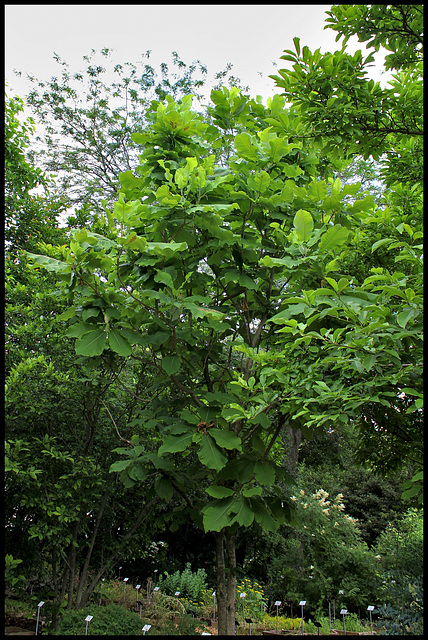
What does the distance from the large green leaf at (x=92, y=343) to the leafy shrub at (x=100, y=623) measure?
7.41 feet

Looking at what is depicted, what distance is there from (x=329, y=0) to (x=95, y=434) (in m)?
3.60

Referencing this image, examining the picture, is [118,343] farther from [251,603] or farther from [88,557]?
[251,603]

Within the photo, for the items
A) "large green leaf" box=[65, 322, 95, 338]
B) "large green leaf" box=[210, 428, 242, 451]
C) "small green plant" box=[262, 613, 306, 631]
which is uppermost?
"large green leaf" box=[65, 322, 95, 338]

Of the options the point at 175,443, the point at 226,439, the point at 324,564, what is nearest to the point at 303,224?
the point at 226,439

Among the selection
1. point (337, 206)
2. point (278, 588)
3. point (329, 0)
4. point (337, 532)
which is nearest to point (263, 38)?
point (337, 206)

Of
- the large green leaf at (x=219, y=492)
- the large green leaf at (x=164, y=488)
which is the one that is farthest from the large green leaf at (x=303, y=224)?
the large green leaf at (x=164, y=488)

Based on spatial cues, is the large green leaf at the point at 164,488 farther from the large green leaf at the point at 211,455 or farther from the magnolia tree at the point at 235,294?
the large green leaf at the point at 211,455

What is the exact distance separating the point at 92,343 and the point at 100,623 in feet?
7.63

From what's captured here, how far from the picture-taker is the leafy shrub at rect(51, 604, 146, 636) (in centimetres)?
322

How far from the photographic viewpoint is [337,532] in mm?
6445

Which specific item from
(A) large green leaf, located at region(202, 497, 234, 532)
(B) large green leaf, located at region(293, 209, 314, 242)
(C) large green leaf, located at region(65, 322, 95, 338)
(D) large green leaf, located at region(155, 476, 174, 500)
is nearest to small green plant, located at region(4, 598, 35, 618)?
(D) large green leaf, located at region(155, 476, 174, 500)

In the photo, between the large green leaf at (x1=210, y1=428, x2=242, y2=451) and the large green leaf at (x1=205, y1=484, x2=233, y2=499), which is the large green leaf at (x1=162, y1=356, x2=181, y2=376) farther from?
the large green leaf at (x1=205, y1=484, x2=233, y2=499)

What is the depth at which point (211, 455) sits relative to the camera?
238 centimetres

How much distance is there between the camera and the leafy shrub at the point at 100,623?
3.22 meters
